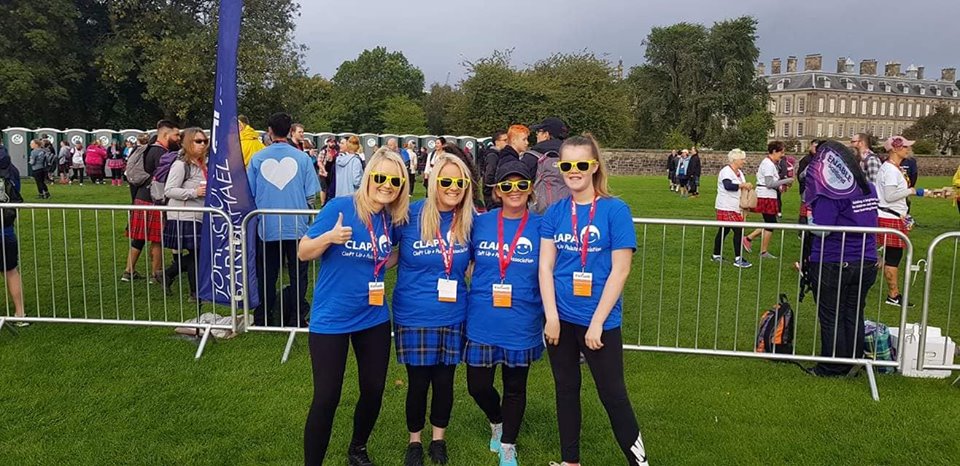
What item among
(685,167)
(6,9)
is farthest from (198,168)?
(6,9)

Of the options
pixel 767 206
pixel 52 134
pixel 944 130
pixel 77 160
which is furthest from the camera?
pixel 944 130

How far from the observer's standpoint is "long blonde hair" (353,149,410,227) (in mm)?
3451

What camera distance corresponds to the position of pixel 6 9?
3288cm

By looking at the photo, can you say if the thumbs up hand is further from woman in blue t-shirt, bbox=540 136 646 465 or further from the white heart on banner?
the white heart on banner

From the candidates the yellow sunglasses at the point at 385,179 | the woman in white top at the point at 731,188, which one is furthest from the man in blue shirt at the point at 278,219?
the woman in white top at the point at 731,188

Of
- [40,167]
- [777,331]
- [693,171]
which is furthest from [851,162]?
[40,167]

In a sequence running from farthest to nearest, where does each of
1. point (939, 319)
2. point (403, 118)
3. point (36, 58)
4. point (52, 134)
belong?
point (403, 118), point (36, 58), point (52, 134), point (939, 319)

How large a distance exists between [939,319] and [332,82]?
79.1 metres

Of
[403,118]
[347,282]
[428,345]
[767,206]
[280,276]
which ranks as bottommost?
[280,276]

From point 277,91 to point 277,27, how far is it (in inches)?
207

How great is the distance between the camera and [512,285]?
3.51 metres

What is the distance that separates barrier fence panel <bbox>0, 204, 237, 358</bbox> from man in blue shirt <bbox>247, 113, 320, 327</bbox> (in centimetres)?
43

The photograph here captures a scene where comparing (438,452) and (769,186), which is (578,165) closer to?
(438,452)

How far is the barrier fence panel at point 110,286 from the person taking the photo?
601 cm
